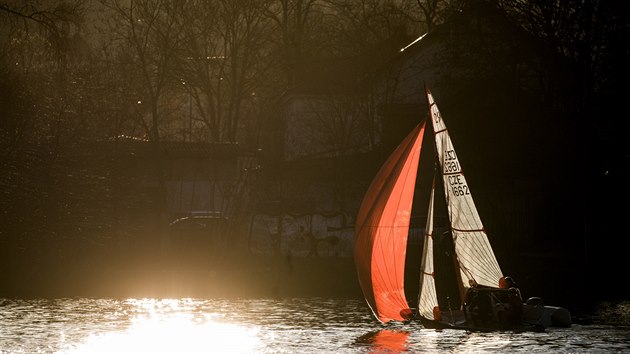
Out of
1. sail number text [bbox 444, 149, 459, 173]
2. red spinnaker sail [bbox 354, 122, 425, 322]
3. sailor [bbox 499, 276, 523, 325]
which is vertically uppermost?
sail number text [bbox 444, 149, 459, 173]

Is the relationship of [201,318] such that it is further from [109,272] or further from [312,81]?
[312,81]

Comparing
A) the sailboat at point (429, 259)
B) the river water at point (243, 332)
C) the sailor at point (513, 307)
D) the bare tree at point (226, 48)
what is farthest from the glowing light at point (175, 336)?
the bare tree at point (226, 48)

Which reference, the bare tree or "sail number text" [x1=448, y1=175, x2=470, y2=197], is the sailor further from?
the bare tree

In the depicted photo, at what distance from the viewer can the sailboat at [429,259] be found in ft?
81.4

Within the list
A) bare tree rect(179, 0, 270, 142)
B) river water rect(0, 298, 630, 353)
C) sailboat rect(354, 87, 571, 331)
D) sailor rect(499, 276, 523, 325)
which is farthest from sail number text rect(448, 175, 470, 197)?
bare tree rect(179, 0, 270, 142)

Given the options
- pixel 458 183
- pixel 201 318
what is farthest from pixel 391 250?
pixel 201 318

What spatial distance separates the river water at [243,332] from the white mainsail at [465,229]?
4.09 ft

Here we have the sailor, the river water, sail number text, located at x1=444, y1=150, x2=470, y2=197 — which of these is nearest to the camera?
the river water

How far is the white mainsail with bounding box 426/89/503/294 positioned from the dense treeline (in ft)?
26.9

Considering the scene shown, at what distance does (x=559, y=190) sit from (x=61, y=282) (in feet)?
68.3

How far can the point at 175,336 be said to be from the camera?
24.5 m

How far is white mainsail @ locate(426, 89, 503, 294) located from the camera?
84.0 ft

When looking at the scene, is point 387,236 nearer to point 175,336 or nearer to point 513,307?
point 513,307

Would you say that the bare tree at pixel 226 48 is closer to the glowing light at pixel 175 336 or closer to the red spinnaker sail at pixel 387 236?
the glowing light at pixel 175 336
